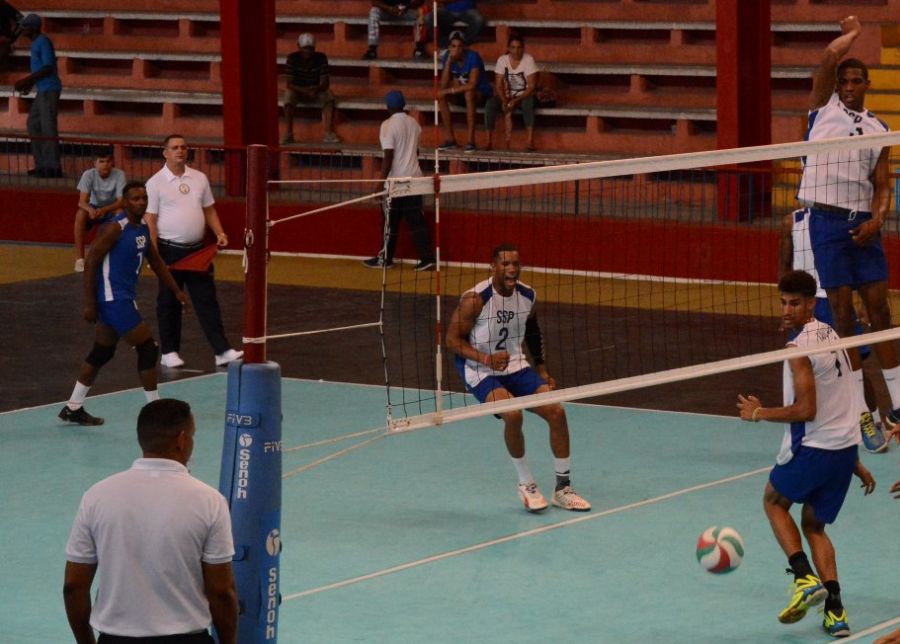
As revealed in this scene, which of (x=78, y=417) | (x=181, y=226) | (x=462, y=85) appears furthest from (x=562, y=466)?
(x=462, y=85)

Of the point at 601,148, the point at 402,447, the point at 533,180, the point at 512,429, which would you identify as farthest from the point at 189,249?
the point at 601,148

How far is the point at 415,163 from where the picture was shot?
67.3 ft

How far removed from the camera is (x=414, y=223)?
2075cm

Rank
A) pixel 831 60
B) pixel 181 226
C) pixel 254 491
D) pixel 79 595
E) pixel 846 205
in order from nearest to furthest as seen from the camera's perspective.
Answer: pixel 79 595, pixel 254 491, pixel 831 60, pixel 846 205, pixel 181 226

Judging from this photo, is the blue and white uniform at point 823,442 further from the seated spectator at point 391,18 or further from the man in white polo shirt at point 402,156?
the seated spectator at point 391,18

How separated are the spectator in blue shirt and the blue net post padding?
1750 cm

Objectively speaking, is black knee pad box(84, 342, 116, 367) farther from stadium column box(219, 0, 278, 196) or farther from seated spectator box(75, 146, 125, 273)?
Result: stadium column box(219, 0, 278, 196)

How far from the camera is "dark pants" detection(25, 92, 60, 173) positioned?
926 inches

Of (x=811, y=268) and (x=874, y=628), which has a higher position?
(x=811, y=268)

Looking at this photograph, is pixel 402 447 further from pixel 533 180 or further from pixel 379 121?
pixel 379 121

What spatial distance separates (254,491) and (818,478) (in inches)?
118

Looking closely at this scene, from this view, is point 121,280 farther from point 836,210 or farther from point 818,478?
point 818,478

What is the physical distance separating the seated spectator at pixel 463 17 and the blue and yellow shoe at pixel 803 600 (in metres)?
16.6

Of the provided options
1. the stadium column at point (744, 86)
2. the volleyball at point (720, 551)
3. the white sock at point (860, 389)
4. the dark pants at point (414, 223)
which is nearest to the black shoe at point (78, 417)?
the white sock at point (860, 389)
